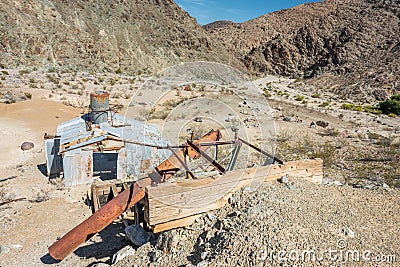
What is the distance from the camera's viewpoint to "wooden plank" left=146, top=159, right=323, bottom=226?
411cm

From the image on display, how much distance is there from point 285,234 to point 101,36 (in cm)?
4750

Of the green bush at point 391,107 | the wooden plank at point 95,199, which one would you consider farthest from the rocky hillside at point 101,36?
the wooden plank at point 95,199

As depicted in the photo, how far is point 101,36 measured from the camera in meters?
45.6

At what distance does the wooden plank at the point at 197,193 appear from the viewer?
4.11m

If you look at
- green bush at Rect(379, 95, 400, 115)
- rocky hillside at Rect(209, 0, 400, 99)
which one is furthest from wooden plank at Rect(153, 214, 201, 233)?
rocky hillside at Rect(209, 0, 400, 99)

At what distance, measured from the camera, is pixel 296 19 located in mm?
82500

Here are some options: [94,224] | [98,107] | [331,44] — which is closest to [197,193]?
[94,224]

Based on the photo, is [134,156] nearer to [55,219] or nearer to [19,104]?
[55,219]

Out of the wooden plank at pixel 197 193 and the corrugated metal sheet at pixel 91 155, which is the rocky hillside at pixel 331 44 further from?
the wooden plank at pixel 197 193

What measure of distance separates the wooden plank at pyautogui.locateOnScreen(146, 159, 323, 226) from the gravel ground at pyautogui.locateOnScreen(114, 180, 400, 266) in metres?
0.17

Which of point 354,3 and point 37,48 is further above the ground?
point 354,3

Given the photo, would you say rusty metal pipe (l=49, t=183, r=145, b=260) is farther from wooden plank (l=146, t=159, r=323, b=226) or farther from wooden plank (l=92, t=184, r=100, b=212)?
wooden plank (l=92, t=184, r=100, b=212)

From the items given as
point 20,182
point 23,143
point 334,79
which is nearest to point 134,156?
point 20,182

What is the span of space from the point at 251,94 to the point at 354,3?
5925 centimetres
